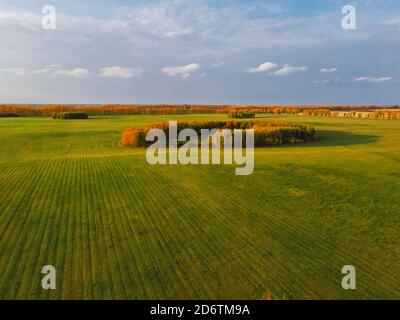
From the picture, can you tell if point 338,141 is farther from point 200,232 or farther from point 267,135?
point 200,232

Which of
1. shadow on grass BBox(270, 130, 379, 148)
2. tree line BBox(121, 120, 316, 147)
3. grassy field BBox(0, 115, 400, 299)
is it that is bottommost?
grassy field BBox(0, 115, 400, 299)

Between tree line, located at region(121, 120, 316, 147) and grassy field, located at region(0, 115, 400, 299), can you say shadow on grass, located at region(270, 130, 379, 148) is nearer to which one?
tree line, located at region(121, 120, 316, 147)

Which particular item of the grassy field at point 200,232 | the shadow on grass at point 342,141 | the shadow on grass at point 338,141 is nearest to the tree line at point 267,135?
the shadow on grass at point 338,141

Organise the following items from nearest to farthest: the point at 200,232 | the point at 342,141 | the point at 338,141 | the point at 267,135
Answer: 1. the point at 200,232
2. the point at 267,135
3. the point at 342,141
4. the point at 338,141

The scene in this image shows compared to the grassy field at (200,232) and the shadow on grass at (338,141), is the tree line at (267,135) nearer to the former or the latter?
the shadow on grass at (338,141)

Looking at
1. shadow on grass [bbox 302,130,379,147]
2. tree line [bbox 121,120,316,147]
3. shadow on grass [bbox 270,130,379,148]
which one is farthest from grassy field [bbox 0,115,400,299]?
tree line [bbox 121,120,316,147]

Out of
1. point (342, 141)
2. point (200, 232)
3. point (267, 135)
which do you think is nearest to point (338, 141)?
point (342, 141)

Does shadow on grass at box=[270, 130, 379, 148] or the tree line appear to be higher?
the tree line

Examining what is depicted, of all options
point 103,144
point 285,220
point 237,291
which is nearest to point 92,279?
point 237,291
